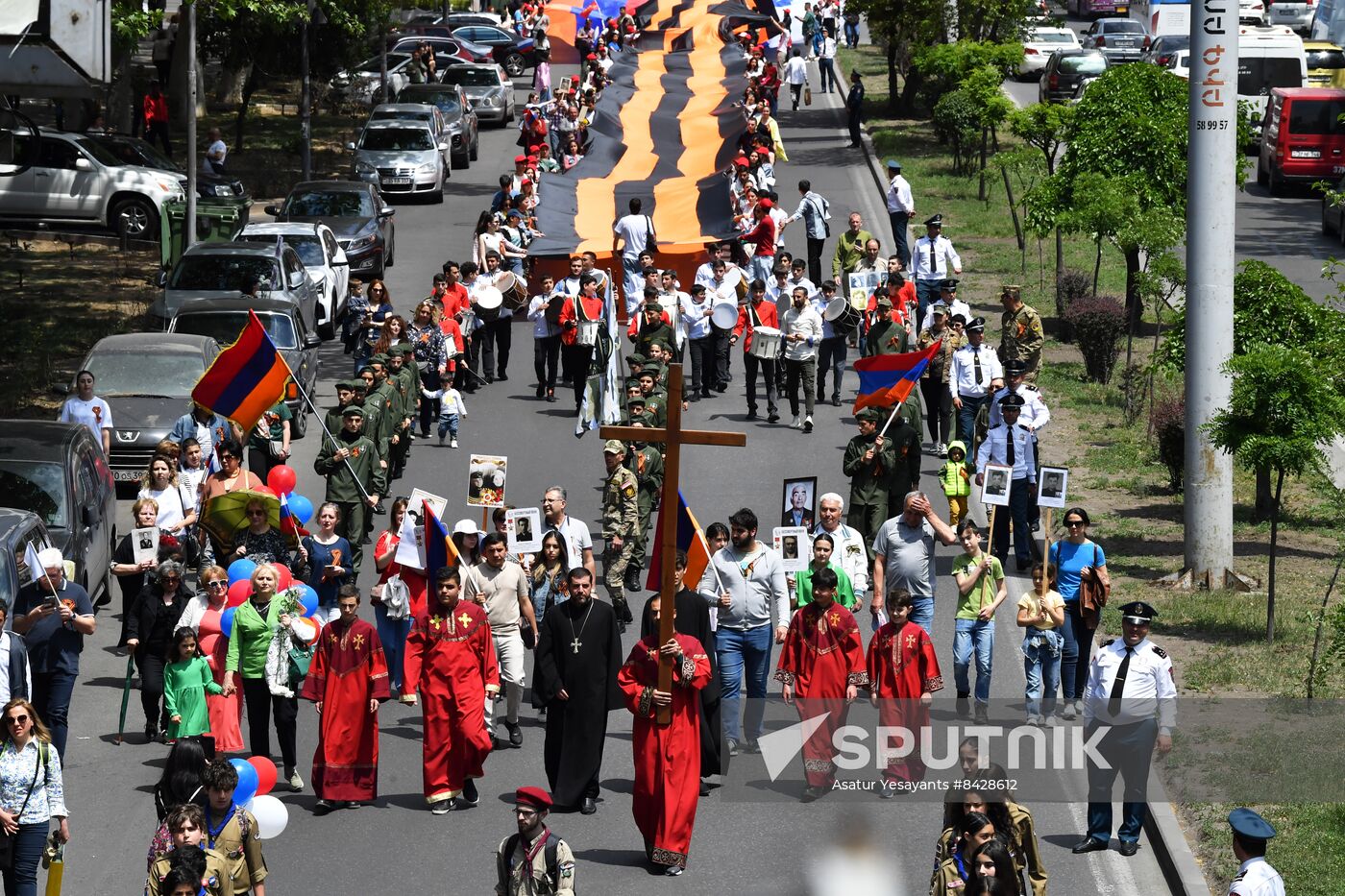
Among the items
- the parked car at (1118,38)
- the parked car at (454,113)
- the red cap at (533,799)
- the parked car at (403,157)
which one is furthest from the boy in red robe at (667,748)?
the parked car at (1118,38)

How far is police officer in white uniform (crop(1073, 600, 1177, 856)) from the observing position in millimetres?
12414

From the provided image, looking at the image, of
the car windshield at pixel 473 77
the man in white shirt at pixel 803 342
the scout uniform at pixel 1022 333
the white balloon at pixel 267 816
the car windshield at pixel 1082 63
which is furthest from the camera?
the car windshield at pixel 473 77

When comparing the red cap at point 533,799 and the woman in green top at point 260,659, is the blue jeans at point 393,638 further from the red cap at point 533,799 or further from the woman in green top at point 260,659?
the red cap at point 533,799

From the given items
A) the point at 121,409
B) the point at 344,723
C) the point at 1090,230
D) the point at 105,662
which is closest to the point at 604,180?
the point at 1090,230

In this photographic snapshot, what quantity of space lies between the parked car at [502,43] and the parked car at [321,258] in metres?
29.3

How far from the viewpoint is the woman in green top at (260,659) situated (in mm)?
13711

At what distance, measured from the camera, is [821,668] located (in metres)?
13.4

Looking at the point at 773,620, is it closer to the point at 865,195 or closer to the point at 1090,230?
the point at 1090,230

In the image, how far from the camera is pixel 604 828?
13.1m

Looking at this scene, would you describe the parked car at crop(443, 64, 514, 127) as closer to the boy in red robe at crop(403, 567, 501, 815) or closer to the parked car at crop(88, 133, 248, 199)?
the parked car at crop(88, 133, 248, 199)

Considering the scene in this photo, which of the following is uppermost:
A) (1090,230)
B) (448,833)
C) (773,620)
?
(1090,230)

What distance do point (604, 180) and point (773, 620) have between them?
72.7ft

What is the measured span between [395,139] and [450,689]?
92.2 feet

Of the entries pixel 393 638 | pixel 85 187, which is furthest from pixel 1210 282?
pixel 85 187
